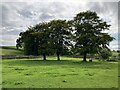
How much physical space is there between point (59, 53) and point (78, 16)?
10.0 metres

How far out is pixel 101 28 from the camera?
51.2 metres

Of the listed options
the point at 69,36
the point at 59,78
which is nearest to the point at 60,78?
the point at 59,78

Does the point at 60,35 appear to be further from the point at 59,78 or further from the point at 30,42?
the point at 59,78

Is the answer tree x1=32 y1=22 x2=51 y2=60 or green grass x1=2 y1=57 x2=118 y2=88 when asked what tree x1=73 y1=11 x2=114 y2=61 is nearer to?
tree x1=32 y1=22 x2=51 y2=60

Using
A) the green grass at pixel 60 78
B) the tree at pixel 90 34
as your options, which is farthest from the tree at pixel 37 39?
the green grass at pixel 60 78

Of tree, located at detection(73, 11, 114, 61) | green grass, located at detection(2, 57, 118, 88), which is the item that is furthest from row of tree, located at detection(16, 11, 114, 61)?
green grass, located at detection(2, 57, 118, 88)

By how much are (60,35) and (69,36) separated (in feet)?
6.82

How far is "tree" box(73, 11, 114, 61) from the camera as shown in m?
49.1

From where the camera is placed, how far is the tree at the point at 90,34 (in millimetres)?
49125

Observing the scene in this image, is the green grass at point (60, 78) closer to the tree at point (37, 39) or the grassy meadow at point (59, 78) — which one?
the grassy meadow at point (59, 78)

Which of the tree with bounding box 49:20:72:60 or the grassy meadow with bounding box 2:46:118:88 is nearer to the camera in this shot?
the grassy meadow with bounding box 2:46:118:88

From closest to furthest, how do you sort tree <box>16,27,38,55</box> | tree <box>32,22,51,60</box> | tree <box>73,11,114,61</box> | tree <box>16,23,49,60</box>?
1. tree <box>73,11,114,61</box>
2. tree <box>32,22,51,60</box>
3. tree <box>16,23,49,60</box>
4. tree <box>16,27,38,55</box>

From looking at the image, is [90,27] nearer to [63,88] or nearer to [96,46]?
[96,46]

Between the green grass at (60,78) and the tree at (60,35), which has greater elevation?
the tree at (60,35)
